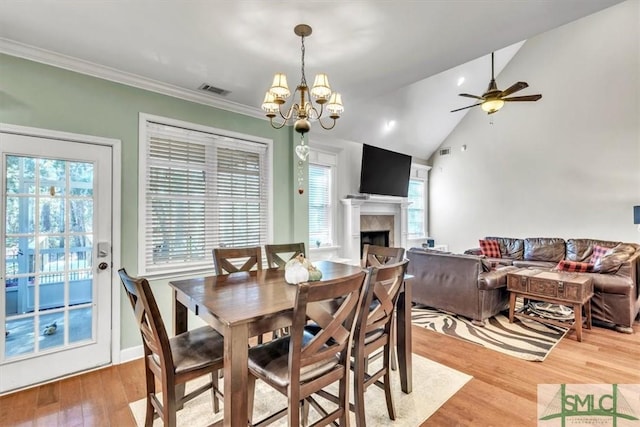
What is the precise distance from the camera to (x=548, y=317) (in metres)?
3.95

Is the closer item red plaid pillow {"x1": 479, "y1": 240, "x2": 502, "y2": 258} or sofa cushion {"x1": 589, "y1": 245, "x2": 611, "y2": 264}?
sofa cushion {"x1": 589, "y1": 245, "x2": 611, "y2": 264}

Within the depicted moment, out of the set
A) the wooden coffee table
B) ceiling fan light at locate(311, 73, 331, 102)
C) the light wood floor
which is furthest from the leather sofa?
ceiling fan light at locate(311, 73, 331, 102)

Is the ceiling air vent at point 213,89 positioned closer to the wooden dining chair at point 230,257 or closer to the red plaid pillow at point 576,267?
the wooden dining chair at point 230,257

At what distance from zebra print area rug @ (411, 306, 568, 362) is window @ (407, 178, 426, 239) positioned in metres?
3.36

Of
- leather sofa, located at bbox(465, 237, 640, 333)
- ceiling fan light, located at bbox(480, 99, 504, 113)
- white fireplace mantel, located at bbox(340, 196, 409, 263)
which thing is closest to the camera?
leather sofa, located at bbox(465, 237, 640, 333)

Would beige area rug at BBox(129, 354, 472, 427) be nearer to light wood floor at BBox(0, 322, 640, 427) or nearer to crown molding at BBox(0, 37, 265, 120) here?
light wood floor at BBox(0, 322, 640, 427)

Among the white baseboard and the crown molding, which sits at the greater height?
the crown molding

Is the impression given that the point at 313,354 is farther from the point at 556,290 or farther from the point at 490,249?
the point at 490,249

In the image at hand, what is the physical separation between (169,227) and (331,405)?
2.29m

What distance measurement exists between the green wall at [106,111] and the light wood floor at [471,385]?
1.70ft

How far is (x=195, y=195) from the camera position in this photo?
11.1 ft

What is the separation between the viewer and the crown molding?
2395 mm

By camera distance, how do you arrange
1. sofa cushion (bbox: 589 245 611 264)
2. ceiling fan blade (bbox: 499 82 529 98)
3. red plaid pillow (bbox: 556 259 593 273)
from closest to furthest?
ceiling fan blade (bbox: 499 82 529 98) < red plaid pillow (bbox: 556 259 593 273) < sofa cushion (bbox: 589 245 611 264)

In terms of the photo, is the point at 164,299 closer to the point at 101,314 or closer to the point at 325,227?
the point at 101,314
